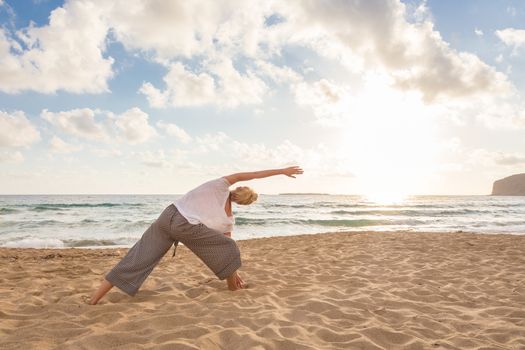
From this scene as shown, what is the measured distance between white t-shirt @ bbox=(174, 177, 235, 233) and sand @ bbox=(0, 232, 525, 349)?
0.96 meters

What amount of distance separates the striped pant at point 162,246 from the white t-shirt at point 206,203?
0.07 m

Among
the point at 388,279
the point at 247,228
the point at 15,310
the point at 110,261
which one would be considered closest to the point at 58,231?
the point at 247,228

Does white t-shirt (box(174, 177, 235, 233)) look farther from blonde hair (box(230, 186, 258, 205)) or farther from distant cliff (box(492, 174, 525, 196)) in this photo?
distant cliff (box(492, 174, 525, 196))

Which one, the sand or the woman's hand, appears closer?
the sand

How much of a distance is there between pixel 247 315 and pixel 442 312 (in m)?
2.15

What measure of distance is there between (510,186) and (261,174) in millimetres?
202212

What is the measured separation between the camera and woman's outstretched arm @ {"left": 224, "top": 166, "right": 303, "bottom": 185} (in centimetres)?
417

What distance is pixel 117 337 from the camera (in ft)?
10.2

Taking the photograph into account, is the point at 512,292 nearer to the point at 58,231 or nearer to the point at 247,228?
the point at 247,228

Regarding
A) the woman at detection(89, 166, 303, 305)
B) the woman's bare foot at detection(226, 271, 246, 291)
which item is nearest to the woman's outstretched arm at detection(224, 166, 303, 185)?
the woman at detection(89, 166, 303, 305)

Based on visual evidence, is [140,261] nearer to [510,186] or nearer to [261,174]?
[261,174]

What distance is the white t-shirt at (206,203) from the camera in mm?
4184

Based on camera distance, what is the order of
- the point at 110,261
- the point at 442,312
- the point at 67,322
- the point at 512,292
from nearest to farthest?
1. the point at 67,322
2. the point at 442,312
3. the point at 512,292
4. the point at 110,261

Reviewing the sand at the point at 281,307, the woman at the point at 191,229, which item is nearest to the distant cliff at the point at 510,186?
the sand at the point at 281,307
